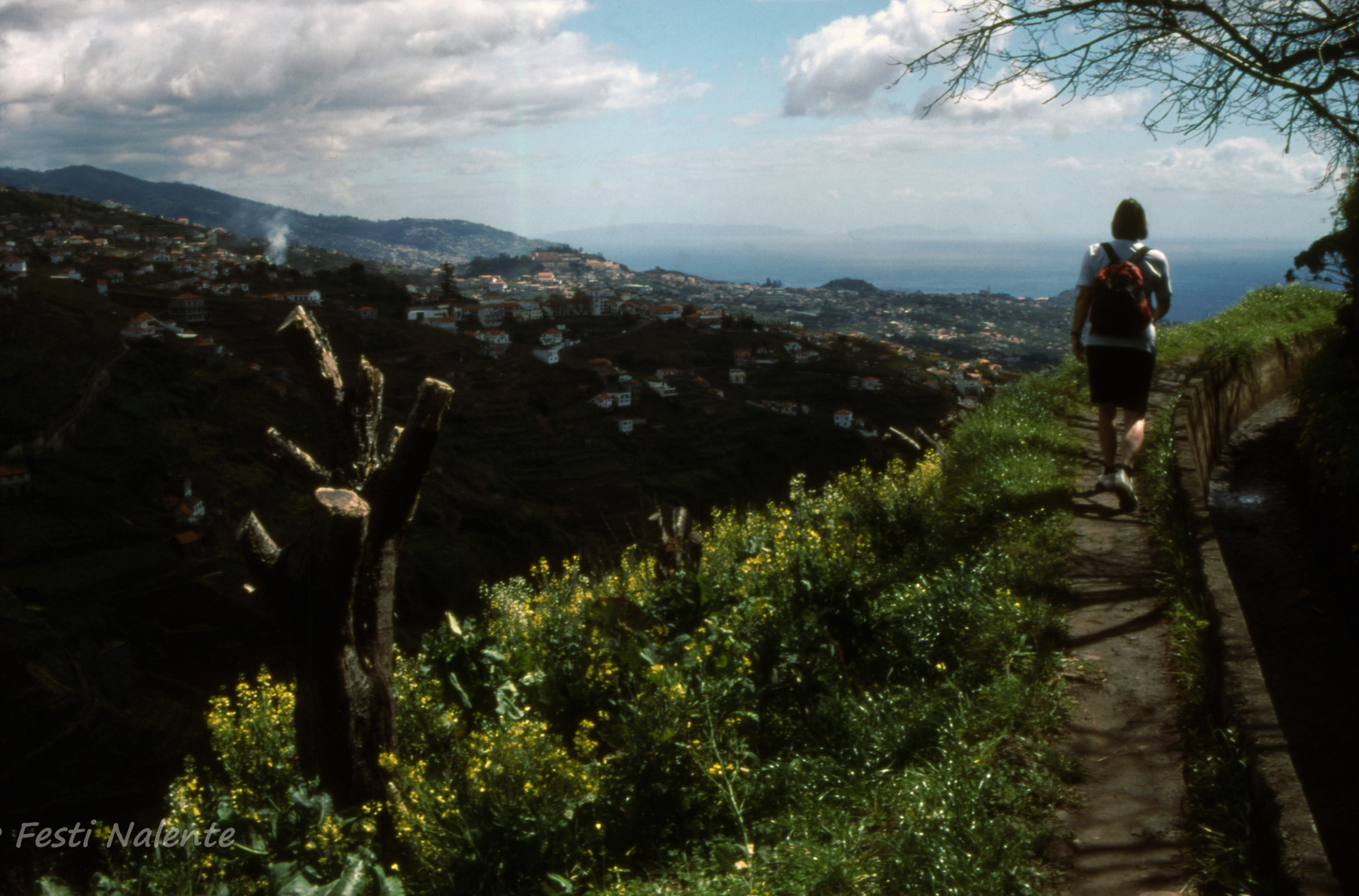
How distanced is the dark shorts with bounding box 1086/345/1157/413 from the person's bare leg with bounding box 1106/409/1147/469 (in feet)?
0.19

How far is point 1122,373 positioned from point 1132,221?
35.6 inches

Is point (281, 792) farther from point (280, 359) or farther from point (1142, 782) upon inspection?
point (280, 359)

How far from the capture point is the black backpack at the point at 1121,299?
4.70 meters

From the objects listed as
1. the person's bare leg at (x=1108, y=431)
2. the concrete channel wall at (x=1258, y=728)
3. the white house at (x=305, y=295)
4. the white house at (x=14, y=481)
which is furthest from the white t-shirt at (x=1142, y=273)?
the white house at (x=305, y=295)

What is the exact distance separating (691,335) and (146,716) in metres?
51.8

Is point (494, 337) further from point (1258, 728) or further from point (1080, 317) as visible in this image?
point (1258, 728)

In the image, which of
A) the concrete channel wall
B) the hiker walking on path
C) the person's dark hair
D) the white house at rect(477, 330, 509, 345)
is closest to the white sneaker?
the hiker walking on path

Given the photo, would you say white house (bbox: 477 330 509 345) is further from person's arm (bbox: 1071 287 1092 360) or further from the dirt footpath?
the dirt footpath

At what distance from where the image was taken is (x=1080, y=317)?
4.97 meters

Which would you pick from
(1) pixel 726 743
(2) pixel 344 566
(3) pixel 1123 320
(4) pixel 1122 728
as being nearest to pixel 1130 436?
(3) pixel 1123 320

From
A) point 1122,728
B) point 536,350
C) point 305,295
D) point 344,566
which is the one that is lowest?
point 536,350

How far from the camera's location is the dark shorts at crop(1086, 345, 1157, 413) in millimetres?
4867

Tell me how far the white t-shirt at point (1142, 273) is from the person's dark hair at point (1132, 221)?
1.6 inches

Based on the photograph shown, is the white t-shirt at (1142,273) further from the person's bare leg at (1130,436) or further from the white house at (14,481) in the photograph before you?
the white house at (14,481)
